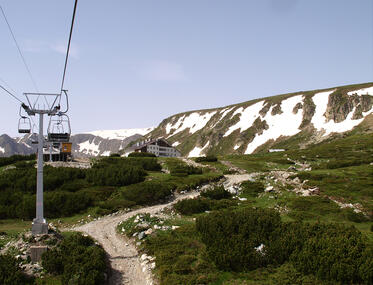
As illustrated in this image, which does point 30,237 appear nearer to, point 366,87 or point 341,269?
point 341,269

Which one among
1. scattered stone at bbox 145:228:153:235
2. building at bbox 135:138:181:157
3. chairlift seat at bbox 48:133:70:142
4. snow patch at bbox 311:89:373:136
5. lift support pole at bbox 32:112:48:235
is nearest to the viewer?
lift support pole at bbox 32:112:48:235

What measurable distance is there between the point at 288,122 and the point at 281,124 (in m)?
3.38

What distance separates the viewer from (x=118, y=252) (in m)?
21.2

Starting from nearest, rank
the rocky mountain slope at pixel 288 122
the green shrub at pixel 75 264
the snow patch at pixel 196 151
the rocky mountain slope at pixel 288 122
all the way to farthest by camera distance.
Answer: the green shrub at pixel 75 264, the rocky mountain slope at pixel 288 122, the rocky mountain slope at pixel 288 122, the snow patch at pixel 196 151

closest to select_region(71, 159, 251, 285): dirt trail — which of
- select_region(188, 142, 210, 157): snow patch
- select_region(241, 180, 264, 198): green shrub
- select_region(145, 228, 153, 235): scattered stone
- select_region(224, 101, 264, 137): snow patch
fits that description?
select_region(145, 228, 153, 235): scattered stone

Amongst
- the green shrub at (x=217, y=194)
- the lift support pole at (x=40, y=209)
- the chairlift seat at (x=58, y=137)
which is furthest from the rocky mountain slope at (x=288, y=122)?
the lift support pole at (x=40, y=209)

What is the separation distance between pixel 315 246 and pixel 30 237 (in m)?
16.4

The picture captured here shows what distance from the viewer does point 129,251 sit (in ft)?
70.3

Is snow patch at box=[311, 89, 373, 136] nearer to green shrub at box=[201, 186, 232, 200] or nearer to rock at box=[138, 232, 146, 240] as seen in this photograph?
green shrub at box=[201, 186, 232, 200]

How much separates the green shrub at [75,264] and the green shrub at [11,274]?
1.31 meters

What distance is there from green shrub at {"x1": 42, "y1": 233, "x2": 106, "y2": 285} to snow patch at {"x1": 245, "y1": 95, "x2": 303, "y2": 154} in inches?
4938

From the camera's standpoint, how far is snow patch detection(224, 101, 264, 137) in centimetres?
16300

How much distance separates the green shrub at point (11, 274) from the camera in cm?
1455

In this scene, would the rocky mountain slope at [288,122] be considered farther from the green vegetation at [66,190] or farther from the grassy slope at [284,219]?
the green vegetation at [66,190]
